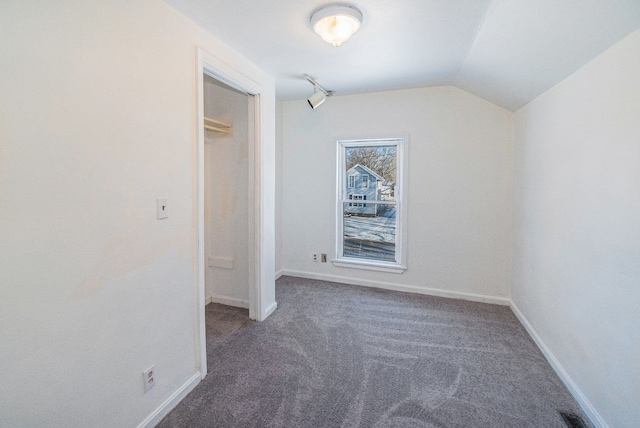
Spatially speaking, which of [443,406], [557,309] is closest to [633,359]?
[557,309]

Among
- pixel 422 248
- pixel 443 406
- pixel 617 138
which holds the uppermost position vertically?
pixel 617 138

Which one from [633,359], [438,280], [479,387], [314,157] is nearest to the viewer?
[633,359]

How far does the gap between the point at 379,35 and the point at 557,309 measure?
2359 millimetres

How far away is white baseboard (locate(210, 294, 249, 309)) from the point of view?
320 cm

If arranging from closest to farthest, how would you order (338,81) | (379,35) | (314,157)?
(379,35)
(338,81)
(314,157)

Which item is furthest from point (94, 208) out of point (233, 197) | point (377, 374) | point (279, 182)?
point (279, 182)

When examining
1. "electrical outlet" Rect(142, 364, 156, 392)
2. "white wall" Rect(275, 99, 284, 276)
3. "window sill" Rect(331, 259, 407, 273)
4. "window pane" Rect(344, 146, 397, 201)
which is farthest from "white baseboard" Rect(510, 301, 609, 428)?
"white wall" Rect(275, 99, 284, 276)

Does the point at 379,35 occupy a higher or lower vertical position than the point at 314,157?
higher

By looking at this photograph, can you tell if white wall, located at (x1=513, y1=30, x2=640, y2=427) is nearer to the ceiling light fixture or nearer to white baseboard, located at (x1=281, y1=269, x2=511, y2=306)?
white baseboard, located at (x1=281, y1=269, x2=511, y2=306)

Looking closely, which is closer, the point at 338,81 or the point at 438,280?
the point at 338,81

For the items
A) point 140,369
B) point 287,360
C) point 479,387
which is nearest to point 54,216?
point 140,369

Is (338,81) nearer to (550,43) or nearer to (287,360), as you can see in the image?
(550,43)

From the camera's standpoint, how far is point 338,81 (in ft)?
10.3

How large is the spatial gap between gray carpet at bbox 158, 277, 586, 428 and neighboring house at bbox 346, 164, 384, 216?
4.35 feet
